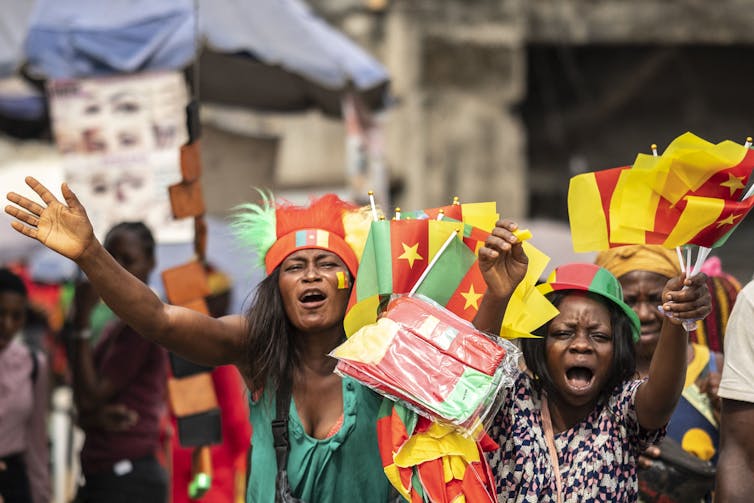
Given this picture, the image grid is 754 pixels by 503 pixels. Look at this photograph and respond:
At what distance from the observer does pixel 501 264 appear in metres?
3.44

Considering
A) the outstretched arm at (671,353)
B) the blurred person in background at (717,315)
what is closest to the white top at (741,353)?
the outstretched arm at (671,353)

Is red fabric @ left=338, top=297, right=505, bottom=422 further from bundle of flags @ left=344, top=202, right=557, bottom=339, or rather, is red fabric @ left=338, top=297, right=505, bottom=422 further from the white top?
the white top

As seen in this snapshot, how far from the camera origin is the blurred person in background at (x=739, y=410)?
139 inches

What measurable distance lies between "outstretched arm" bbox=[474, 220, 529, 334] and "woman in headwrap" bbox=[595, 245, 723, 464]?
1.08m

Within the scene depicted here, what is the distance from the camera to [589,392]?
12.0 feet

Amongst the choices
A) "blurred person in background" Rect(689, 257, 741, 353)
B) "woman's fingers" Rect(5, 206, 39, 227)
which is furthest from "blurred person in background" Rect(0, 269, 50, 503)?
"blurred person in background" Rect(689, 257, 741, 353)

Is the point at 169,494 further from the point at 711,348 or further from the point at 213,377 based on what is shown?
the point at 711,348

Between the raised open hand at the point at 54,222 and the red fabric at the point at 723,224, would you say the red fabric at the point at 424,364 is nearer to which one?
the red fabric at the point at 723,224

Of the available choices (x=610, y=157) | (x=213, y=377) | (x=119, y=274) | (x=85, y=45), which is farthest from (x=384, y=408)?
(x=610, y=157)

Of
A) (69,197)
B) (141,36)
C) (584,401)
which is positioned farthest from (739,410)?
(141,36)

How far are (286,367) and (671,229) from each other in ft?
4.43

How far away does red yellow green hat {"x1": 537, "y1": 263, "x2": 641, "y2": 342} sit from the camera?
3.76 meters

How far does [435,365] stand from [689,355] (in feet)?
4.87

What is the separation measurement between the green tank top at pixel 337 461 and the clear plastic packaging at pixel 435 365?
423 mm
